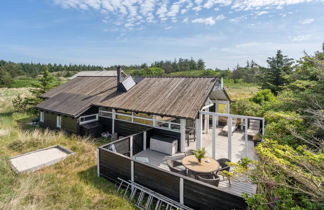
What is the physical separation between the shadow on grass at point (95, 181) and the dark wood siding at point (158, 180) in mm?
1078

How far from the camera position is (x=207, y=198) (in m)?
4.39

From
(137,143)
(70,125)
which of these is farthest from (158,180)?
(70,125)

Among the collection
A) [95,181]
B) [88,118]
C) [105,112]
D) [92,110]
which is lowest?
[95,181]

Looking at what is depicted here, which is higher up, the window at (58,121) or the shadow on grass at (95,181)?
the window at (58,121)

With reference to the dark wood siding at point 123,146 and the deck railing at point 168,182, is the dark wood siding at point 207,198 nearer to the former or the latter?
the deck railing at point 168,182

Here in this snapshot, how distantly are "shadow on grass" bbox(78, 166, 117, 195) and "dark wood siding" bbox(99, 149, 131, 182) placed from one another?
0.68 ft

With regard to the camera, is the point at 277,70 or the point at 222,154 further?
the point at 277,70

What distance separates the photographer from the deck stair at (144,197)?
16.1 ft

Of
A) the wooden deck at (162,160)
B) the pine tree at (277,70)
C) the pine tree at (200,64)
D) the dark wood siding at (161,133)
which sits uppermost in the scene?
the pine tree at (200,64)

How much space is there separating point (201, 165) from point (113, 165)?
3205mm

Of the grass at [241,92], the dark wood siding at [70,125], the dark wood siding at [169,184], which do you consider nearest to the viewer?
the dark wood siding at [169,184]

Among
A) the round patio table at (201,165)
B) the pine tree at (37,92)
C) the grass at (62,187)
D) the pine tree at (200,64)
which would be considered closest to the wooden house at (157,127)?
the round patio table at (201,165)

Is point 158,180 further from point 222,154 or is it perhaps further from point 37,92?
point 37,92

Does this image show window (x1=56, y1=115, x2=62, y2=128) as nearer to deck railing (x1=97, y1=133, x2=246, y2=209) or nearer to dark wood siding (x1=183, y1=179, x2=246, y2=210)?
deck railing (x1=97, y1=133, x2=246, y2=209)
